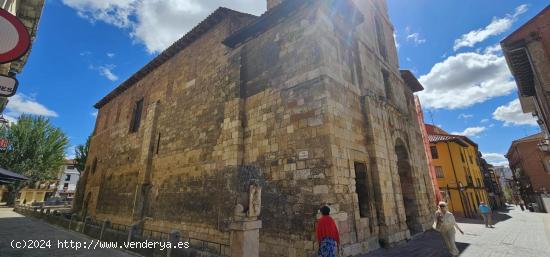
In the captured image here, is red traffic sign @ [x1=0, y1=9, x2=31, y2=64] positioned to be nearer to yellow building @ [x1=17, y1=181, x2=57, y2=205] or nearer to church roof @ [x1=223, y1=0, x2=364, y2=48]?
church roof @ [x1=223, y1=0, x2=364, y2=48]

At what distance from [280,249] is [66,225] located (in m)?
13.1

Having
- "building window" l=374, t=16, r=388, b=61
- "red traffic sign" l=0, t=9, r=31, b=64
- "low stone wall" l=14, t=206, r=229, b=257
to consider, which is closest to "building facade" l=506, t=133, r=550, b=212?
"building window" l=374, t=16, r=388, b=61

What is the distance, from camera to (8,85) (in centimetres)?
270

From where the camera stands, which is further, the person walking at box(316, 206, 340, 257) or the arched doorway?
the arched doorway

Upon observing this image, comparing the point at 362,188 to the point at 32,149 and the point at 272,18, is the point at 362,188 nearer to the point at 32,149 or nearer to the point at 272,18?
the point at 272,18

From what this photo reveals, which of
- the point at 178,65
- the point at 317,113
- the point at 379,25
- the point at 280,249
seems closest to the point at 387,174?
the point at 317,113

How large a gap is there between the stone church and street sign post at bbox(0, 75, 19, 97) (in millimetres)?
3692

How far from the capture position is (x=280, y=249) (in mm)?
6438

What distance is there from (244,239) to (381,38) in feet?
39.5

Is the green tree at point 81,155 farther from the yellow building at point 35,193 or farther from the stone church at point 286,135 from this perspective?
the stone church at point 286,135

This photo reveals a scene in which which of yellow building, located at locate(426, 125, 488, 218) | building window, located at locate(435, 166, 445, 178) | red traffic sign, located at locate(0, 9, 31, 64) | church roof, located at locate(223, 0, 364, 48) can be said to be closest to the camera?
red traffic sign, located at locate(0, 9, 31, 64)

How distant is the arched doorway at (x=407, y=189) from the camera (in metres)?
9.73

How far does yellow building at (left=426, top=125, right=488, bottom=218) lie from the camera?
2077cm

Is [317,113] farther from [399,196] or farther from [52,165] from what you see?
[52,165]
